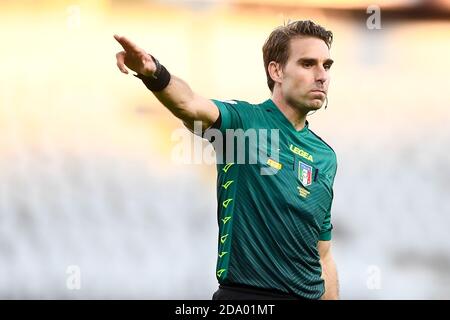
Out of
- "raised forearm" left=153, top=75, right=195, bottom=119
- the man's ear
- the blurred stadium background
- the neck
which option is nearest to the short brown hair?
the man's ear

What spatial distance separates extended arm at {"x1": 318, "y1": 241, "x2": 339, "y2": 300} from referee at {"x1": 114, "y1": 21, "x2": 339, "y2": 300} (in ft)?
0.51

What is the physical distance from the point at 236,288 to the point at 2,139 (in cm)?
347

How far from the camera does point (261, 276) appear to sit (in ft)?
10.7

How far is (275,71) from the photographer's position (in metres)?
3.74

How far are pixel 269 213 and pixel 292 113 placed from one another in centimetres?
55

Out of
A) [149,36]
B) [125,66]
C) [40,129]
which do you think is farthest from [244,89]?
[125,66]

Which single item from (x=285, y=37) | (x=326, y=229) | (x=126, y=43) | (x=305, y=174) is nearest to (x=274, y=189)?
(x=305, y=174)

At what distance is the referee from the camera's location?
3252 mm

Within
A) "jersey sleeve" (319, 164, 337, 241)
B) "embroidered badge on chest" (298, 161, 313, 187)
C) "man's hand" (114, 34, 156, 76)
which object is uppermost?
"man's hand" (114, 34, 156, 76)

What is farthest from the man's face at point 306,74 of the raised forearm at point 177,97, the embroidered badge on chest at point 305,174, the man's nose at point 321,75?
the raised forearm at point 177,97

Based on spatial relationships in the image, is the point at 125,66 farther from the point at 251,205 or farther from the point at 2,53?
the point at 2,53

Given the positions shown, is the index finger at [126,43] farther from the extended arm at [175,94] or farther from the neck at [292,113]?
the neck at [292,113]

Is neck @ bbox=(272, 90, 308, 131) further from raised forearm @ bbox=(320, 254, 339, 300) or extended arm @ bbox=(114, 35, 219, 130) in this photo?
raised forearm @ bbox=(320, 254, 339, 300)

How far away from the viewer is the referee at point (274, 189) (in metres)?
3.25
